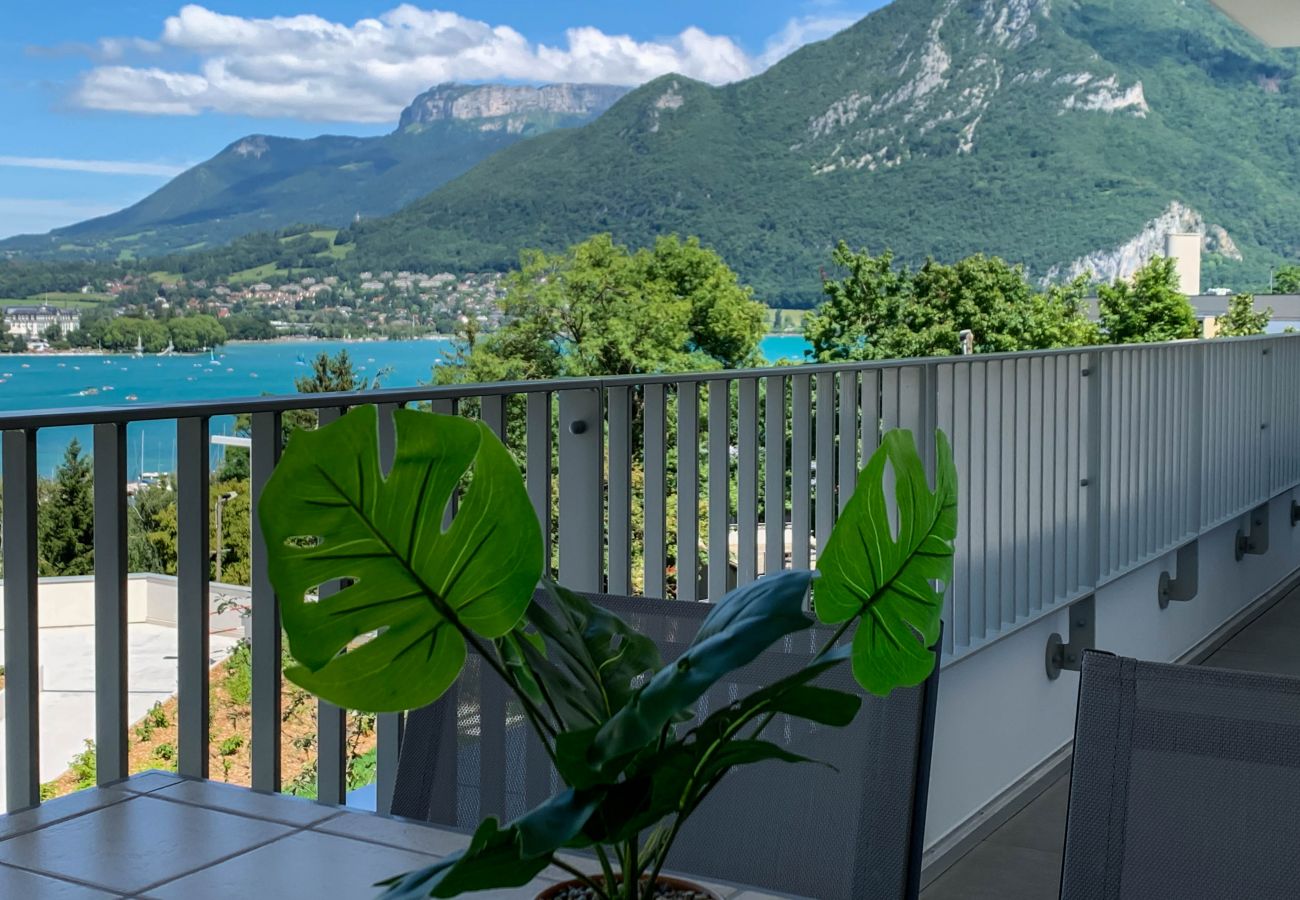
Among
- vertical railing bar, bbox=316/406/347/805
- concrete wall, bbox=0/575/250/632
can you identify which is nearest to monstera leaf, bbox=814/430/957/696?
vertical railing bar, bbox=316/406/347/805

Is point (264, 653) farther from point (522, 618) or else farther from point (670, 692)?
point (670, 692)

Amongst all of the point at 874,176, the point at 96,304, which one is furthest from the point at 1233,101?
the point at 96,304

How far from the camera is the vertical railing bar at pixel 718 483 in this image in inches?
122

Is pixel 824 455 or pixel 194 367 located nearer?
pixel 824 455

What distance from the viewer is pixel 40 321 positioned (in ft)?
157

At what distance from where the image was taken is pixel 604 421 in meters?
2.85

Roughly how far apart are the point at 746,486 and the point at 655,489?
39 centimetres

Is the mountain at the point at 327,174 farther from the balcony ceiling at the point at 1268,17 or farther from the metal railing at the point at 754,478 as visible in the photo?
the metal railing at the point at 754,478

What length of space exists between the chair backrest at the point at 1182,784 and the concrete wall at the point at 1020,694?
91.2 inches

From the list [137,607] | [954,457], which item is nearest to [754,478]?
[954,457]

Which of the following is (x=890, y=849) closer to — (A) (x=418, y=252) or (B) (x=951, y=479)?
(B) (x=951, y=479)

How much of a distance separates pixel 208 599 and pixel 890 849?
4.68 ft

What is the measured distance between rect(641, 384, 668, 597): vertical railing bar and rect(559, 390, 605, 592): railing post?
16cm

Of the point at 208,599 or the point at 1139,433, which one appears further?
the point at 1139,433
